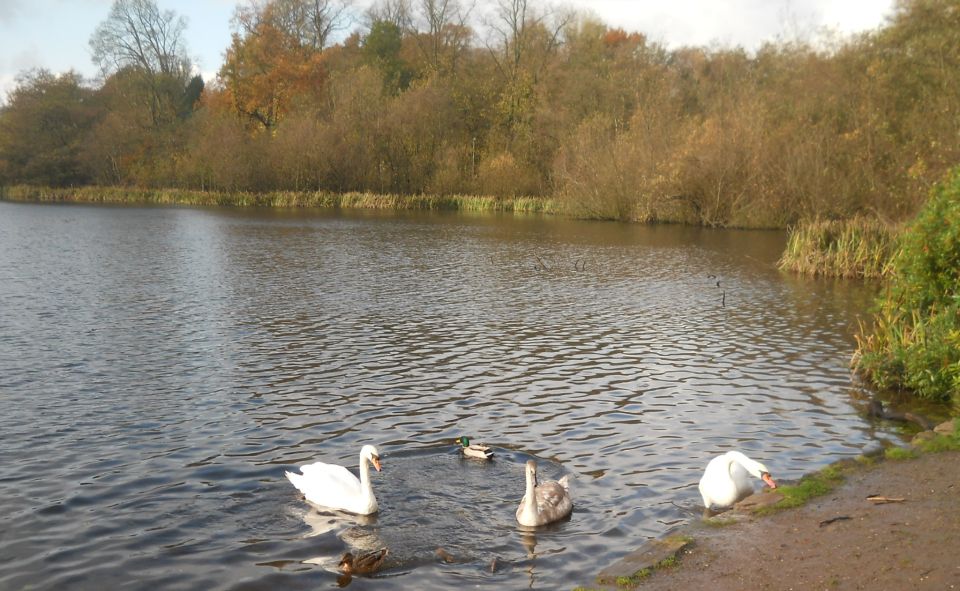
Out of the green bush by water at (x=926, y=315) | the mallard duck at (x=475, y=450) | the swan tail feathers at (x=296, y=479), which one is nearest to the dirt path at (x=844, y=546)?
the mallard duck at (x=475, y=450)

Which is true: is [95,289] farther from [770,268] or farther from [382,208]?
[382,208]

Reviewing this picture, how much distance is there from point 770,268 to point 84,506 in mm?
25084

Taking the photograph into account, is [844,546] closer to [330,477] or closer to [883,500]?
[883,500]

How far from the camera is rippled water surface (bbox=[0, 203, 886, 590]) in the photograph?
7.68 metres

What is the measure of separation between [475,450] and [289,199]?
60.7 meters

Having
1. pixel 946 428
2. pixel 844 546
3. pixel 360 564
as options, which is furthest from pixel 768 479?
pixel 360 564

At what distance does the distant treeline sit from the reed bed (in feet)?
19.1

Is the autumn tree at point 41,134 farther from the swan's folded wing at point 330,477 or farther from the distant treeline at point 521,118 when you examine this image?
the swan's folded wing at point 330,477

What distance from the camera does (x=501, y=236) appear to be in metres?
40.6

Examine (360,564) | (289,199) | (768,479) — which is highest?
(289,199)

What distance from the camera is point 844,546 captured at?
262 inches

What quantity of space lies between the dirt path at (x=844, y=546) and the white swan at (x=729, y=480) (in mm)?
649

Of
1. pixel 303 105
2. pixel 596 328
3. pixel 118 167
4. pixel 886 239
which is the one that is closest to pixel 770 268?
pixel 886 239

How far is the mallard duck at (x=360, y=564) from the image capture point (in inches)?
280
